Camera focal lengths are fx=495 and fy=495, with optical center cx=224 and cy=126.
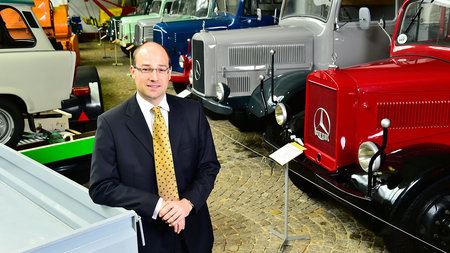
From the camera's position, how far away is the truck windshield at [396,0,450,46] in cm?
416

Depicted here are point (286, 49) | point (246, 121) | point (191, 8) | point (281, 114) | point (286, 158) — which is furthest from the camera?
point (191, 8)

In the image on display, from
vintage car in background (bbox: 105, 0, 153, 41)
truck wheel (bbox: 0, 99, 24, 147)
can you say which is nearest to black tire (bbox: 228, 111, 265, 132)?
truck wheel (bbox: 0, 99, 24, 147)

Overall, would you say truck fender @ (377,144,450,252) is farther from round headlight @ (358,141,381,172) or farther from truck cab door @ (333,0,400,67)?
truck cab door @ (333,0,400,67)

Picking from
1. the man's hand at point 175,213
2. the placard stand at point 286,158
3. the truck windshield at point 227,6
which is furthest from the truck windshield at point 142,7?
the man's hand at point 175,213

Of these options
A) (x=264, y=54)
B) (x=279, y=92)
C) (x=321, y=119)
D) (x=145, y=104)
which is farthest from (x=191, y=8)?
(x=145, y=104)

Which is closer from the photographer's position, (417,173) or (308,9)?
(417,173)

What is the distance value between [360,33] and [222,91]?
178 cm

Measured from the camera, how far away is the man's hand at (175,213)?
2139 millimetres

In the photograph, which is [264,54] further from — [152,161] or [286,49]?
[152,161]

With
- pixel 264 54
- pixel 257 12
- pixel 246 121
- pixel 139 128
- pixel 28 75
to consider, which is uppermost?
pixel 257 12

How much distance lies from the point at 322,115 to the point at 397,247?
1.13m

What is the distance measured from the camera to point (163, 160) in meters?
2.22

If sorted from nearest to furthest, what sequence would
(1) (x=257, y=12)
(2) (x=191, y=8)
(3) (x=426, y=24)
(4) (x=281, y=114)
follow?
(3) (x=426, y=24), (4) (x=281, y=114), (1) (x=257, y=12), (2) (x=191, y=8)

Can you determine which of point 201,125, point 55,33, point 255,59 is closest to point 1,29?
point 255,59
